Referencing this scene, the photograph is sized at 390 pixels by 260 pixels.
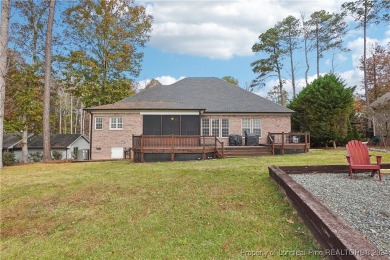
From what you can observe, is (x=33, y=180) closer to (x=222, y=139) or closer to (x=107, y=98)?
(x=222, y=139)

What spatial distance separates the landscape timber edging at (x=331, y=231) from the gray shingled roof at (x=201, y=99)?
14.1 metres

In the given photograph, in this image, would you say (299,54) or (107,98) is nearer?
(107,98)

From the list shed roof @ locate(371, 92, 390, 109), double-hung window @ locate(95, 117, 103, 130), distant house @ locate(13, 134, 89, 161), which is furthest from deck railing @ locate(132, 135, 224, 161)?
distant house @ locate(13, 134, 89, 161)

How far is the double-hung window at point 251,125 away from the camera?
769 inches

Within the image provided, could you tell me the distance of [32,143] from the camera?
31.8 metres

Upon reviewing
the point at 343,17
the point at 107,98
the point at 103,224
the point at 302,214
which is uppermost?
the point at 343,17

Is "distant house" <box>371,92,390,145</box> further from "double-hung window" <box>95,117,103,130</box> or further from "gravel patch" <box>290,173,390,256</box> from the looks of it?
"double-hung window" <box>95,117,103,130</box>

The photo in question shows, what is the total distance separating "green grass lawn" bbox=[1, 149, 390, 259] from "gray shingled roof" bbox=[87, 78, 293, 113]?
11639 mm

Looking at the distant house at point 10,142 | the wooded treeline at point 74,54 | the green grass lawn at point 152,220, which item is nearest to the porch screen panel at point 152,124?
the wooded treeline at point 74,54

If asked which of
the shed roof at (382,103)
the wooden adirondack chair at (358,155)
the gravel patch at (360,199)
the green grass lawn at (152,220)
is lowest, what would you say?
the green grass lawn at (152,220)

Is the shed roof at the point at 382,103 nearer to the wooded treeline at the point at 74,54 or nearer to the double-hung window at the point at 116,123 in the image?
the double-hung window at the point at 116,123

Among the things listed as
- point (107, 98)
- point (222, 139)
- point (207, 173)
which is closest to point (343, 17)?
point (222, 139)

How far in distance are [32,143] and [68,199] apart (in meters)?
30.8

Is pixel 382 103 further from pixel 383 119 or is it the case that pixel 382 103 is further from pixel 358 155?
pixel 358 155
